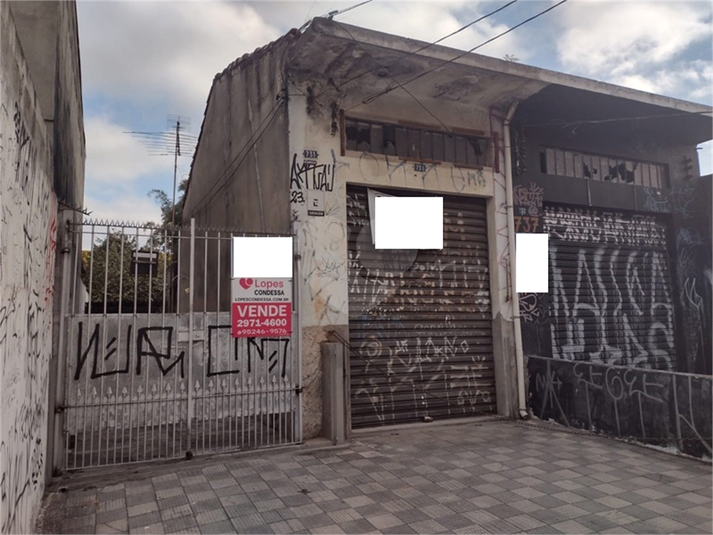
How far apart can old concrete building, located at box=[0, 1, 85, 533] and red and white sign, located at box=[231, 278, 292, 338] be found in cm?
180

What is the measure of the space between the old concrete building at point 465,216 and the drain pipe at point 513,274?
0.07ft

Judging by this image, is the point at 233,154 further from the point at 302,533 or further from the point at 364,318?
the point at 302,533

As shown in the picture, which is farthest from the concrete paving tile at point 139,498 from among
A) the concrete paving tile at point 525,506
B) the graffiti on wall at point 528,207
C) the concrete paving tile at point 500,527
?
the graffiti on wall at point 528,207

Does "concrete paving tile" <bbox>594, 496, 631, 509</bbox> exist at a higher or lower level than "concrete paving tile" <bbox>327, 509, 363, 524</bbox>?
lower

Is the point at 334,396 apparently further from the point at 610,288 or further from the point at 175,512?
the point at 610,288

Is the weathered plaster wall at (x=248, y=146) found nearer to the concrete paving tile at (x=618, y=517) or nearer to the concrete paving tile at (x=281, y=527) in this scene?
the concrete paving tile at (x=281, y=527)

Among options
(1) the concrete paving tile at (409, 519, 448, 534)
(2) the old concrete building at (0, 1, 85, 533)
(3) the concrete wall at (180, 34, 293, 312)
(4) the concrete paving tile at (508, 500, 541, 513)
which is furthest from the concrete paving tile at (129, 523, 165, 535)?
(4) the concrete paving tile at (508, 500, 541, 513)

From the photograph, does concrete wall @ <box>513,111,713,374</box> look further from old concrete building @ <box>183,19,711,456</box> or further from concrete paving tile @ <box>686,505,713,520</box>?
concrete paving tile @ <box>686,505,713,520</box>

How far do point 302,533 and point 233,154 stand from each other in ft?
24.6

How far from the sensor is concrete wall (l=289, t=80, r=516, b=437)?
6.46m

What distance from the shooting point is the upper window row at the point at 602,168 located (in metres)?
8.70

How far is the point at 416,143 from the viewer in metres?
7.48

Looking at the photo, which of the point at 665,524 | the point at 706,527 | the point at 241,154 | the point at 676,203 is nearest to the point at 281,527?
the point at 665,524

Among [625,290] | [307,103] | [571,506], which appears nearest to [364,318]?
[307,103]
